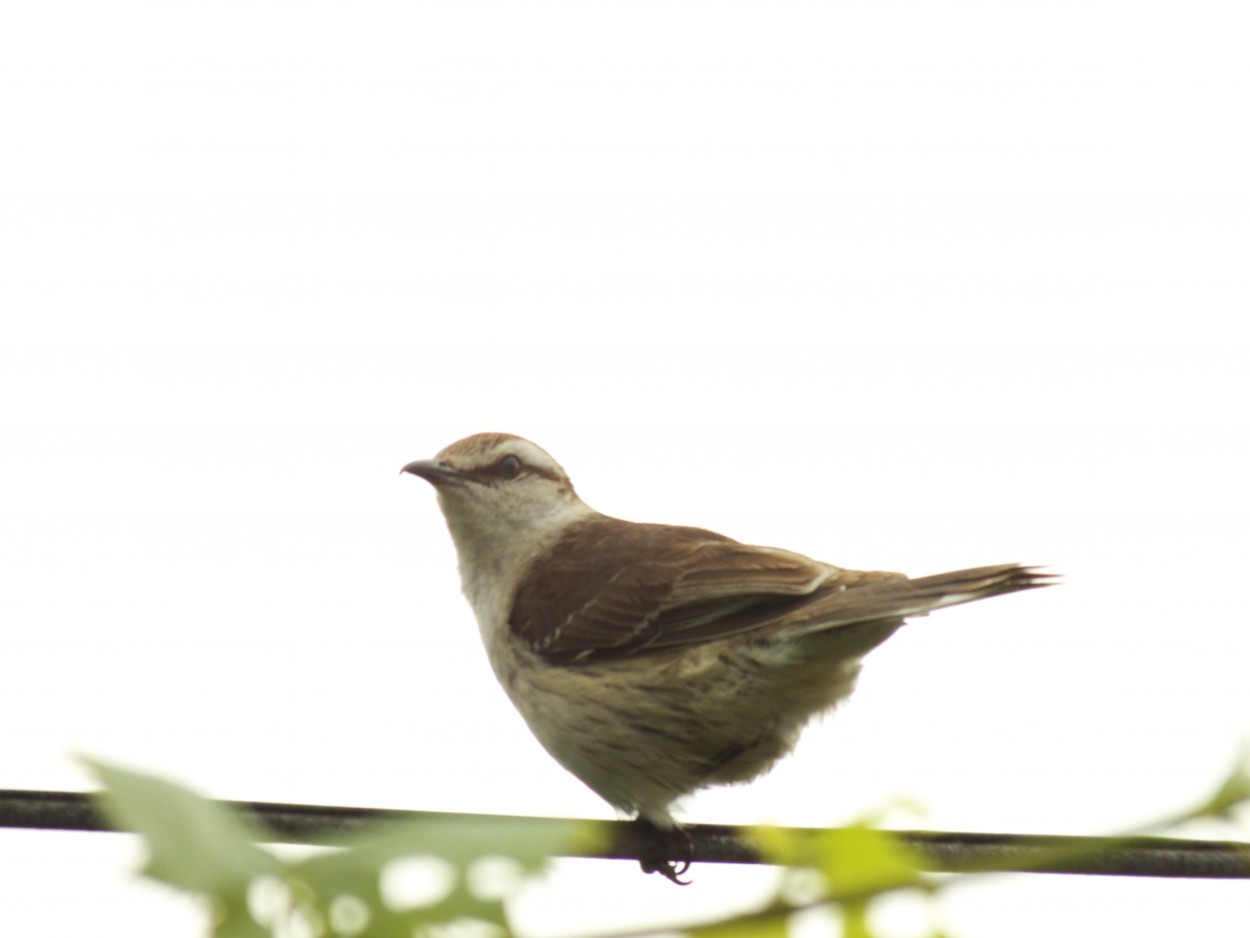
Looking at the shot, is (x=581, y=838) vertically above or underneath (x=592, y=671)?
underneath

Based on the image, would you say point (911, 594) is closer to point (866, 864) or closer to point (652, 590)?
point (652, 590)

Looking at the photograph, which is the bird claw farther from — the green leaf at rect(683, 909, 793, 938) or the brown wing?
the green leaf at rect(683, 909, 793, 938)

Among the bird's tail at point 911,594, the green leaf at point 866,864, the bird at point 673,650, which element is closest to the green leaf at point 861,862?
the green leaf at point 866,864

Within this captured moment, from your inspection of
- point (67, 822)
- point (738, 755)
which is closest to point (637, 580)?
point (738, 755)

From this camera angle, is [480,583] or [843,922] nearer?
[843,922]

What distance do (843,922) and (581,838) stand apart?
208 mm

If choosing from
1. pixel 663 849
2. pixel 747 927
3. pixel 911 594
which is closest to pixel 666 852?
pixel 663 849

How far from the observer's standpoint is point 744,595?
6977 millimetres

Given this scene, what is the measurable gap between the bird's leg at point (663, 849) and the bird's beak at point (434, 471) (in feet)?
7.51

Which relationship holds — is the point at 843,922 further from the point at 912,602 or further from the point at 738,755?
the point at 738,755

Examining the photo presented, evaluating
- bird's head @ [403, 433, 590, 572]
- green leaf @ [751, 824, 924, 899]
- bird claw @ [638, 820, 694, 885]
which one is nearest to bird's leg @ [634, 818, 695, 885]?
bird claw @ [638, 820, 694, 885]

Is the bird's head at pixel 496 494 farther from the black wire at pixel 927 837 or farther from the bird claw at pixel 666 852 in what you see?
the black wire at pixel 927 837

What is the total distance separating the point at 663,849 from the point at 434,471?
265 centimetres

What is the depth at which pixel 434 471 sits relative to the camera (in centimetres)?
873
